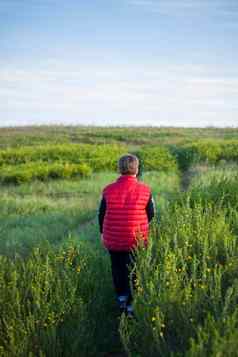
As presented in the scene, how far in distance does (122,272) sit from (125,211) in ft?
2.40

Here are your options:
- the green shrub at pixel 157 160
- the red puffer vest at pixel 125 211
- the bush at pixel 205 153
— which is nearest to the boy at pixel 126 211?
the red puffer vest at pixel 125 211

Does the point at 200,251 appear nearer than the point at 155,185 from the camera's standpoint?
Yes

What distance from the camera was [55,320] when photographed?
5.30m

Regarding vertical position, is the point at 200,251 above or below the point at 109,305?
above

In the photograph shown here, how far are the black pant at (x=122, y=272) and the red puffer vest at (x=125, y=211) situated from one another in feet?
0.45

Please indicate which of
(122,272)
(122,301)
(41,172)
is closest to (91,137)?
(41,172)

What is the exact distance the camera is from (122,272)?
606cm

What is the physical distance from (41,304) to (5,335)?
0.44 meters

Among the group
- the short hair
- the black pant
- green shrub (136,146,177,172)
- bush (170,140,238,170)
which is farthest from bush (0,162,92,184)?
the short hair

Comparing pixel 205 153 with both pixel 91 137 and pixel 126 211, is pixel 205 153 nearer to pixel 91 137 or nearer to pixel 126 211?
pixel 91 137

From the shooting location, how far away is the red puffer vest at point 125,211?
581cm

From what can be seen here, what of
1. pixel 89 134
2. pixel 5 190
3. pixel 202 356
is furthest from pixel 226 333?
pixel 89 134

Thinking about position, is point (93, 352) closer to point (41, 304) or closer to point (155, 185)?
point (41, 304)

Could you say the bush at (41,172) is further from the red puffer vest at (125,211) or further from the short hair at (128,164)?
the short hair at (128,164)
